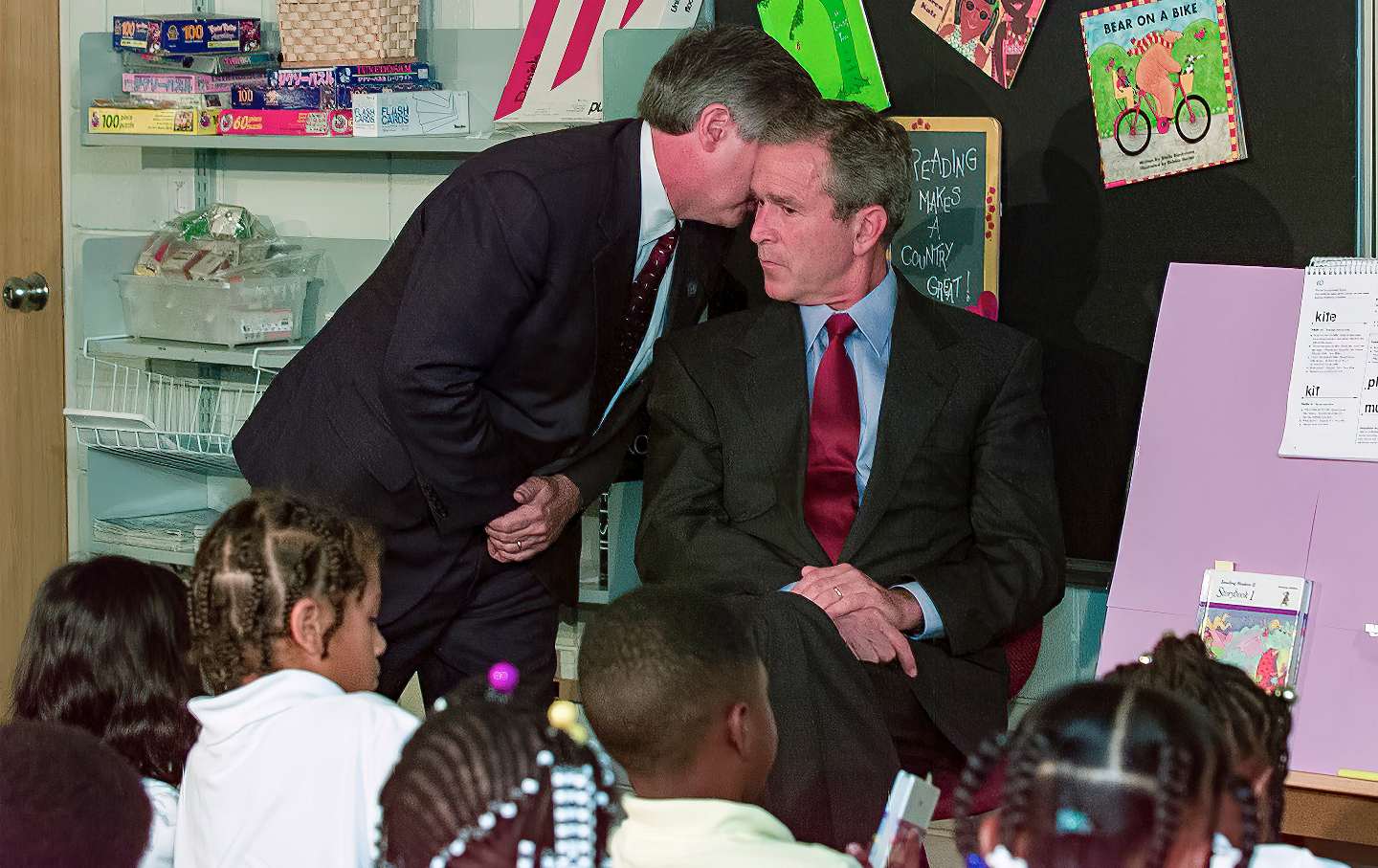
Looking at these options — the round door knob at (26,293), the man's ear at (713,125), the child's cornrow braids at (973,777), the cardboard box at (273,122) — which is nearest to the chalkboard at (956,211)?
the man's ear at (713,125)

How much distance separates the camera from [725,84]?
7.82 ft

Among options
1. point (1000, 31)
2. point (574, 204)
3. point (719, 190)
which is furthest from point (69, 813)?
point (1000, 31)

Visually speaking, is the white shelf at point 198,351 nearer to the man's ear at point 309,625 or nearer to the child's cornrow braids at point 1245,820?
the man's ear at point 309,625

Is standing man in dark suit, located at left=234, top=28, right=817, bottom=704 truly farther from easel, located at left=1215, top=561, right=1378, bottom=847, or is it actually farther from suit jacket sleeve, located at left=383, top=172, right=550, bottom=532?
easel, located at left=1215, top=561, right=1378, bottom=847

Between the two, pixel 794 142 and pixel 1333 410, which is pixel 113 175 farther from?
pixel 1333 410

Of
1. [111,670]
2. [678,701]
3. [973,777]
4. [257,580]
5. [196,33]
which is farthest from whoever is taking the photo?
[196,33]

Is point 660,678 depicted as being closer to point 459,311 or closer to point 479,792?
point 479,792

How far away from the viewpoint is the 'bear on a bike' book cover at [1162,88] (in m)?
2.68

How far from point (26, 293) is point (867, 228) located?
6.71ft

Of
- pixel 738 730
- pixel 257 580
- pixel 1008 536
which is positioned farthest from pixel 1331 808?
pixel 257 580

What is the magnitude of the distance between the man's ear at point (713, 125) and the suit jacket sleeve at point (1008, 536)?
59 centimetres

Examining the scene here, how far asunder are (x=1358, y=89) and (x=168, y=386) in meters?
2.56

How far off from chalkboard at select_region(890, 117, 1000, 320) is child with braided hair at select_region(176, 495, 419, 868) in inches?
55.4

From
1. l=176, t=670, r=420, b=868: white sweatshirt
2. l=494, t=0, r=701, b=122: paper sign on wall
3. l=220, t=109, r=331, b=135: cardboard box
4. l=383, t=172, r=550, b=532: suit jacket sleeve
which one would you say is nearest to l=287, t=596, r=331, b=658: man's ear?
l=176, t=670, r=420, b=868: white sweatshirt
